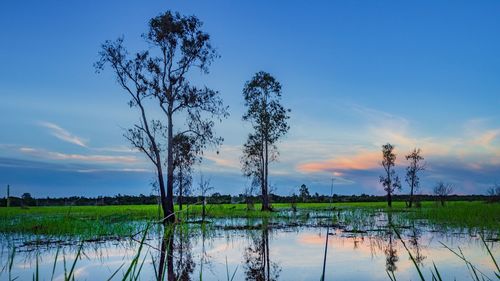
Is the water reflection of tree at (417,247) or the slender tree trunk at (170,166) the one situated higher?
the slender tree trunk at (170,166)

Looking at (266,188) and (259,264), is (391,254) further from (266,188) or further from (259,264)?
(266,188)

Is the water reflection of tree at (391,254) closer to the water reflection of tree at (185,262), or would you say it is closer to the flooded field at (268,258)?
the flooded field at (268,258)

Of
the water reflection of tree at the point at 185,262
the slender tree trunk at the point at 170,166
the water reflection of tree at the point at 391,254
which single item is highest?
the slender tree trunk at the point at 170,166

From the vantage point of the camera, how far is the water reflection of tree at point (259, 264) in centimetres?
855

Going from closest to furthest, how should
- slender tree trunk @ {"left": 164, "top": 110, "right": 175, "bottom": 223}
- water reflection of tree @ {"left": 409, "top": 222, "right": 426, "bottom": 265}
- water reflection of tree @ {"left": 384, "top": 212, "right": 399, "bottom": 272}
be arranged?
1. water reflection of tree @ {"left": 384, "top": 212, "right": 399, "bottom": 272}
2. water reflection of tree @ {"left": 409, "top": 222, "right": 426, "bottom": 265}
3. slender tree trunk @ {"left": 164, "top": 110, "right": 175, "bottom": 223}

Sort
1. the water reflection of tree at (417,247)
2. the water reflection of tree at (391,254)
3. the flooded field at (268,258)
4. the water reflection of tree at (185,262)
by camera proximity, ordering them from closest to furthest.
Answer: the water reflection of tree at (185,262), the flooded field at (268,258), the water reflection of tree at (391,254), the water reflection of tree at (417,247)

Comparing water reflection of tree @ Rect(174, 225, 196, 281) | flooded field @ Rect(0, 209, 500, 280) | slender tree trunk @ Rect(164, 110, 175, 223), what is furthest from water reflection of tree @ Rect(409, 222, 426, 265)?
slender tree trunk @ Rect(164, 110, 175, 223)

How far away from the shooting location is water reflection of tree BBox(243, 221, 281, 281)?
337 inches

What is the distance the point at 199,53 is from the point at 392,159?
116 feet

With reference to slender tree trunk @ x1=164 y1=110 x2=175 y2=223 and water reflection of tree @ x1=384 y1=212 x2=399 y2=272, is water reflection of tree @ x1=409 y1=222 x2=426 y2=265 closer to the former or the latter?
water reflection of tree @ x1=384 y1=212 x2=399 y2=272

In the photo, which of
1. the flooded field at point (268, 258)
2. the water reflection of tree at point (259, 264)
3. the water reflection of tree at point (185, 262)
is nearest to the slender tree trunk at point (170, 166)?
the flooded field at point (268, 258)

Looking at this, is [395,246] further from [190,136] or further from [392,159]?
[392,159]

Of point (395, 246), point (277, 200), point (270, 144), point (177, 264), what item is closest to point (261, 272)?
point (177, 264)

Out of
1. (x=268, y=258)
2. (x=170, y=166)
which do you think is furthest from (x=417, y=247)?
(x=170, y=166)
